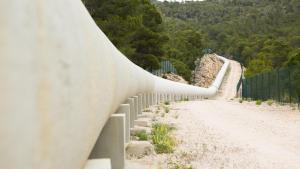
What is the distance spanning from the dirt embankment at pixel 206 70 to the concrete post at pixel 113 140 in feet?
246

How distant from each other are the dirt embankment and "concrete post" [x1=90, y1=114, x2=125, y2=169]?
246 feet

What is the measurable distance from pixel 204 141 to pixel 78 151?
7.20 metres

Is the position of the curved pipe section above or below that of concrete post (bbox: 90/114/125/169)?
above

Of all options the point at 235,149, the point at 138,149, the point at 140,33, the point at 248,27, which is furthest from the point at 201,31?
the point at 138,149

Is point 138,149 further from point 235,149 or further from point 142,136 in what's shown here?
point 235,149

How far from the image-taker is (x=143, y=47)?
150 feet

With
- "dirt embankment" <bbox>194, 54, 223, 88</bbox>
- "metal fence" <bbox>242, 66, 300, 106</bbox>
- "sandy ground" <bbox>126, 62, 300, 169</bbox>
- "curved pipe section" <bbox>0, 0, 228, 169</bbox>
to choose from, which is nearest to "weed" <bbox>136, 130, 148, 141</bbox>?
"sandy ground" <bbox>126, 62, 300, 169</bbox>

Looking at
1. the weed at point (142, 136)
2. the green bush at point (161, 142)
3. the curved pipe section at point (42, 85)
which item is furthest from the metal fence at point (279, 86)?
the curved pipe section at point (42, 85)

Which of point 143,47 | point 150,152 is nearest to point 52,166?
point 150,152

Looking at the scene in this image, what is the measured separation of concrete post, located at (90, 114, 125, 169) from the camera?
15.3 feet

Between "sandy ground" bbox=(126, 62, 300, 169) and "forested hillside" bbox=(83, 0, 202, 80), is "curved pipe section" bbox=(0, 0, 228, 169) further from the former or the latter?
"forested hillside" bbox=(83, 0, 202, 80)

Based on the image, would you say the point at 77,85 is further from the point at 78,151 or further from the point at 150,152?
the point at 150,152

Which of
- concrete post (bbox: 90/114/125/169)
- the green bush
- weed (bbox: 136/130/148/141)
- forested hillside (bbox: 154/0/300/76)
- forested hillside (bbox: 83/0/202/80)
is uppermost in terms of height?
forested hillside (bbox: 154/0/300/76)

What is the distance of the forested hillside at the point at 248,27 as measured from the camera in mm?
70812
